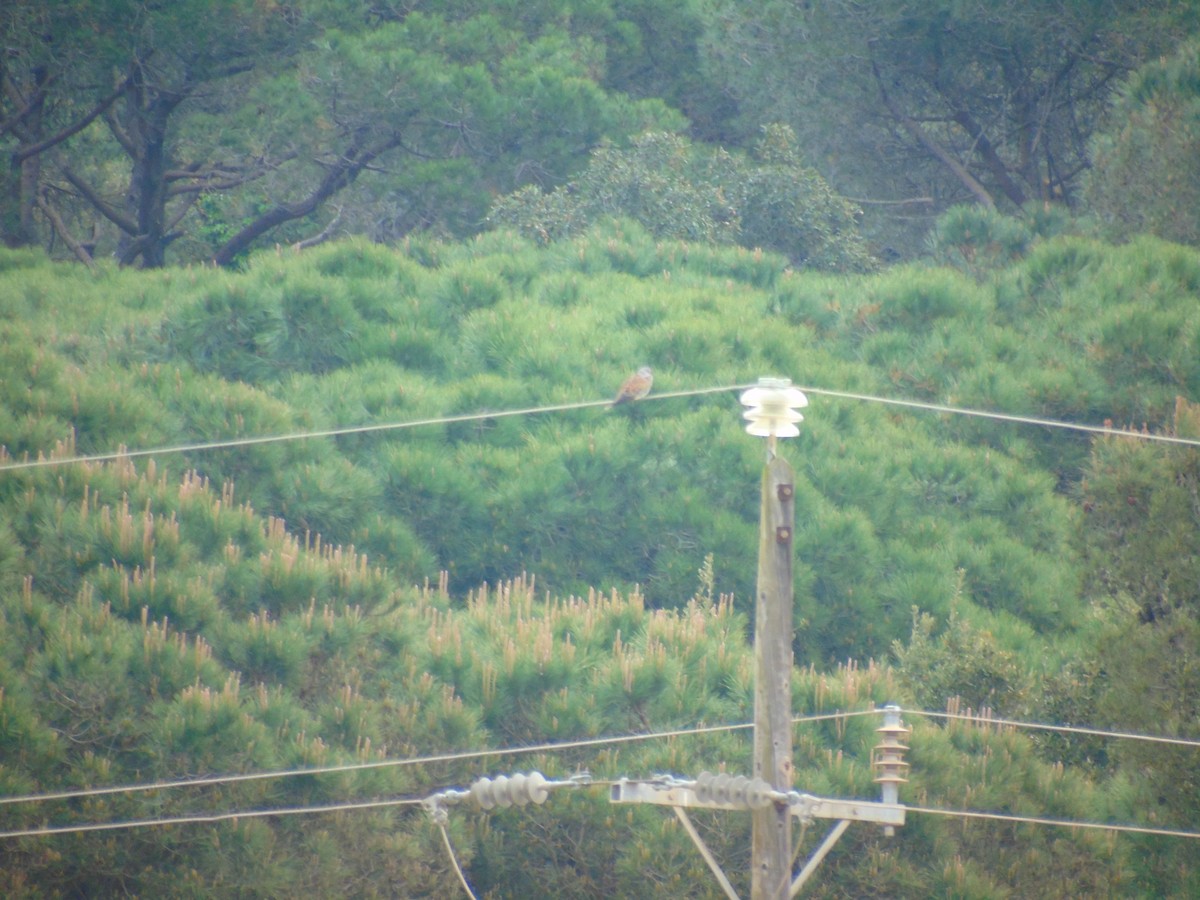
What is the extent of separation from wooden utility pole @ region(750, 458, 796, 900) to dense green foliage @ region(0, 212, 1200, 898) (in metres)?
2.03

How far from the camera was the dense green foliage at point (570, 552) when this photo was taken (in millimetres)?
6277

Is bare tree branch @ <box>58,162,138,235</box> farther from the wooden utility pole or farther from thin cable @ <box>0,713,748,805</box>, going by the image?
the wooden utility pole

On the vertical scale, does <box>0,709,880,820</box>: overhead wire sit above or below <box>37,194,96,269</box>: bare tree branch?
below

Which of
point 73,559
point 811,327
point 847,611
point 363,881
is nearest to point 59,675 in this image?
point 73,559

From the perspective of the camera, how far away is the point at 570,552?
9617 millimetres

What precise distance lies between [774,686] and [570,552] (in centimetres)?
525

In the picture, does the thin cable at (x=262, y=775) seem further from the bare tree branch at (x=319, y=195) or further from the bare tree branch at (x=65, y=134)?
the bare tree branch at (x=65, y=134)

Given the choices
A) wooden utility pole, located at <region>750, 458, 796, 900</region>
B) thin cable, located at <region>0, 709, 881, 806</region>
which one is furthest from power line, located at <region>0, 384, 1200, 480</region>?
thin cable, located at <region>0, 709, 881, 806</region>

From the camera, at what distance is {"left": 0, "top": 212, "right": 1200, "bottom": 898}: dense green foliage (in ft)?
20.6

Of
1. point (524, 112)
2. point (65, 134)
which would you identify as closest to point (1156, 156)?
point (524, 112)

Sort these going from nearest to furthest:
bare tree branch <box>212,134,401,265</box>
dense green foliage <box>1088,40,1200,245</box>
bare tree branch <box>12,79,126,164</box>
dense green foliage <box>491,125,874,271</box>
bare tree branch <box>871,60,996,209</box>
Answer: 1. dense green foliage <box>1088,40,1200,245</box>
2. dense green foliage <box>491,125,874,271</box>
3. bare tree branch <box>12,79,126,164</box>
4. bare tree branch <box>212,134,401,265</box>
5. bare tree branch <box>871,60,996,209</box>

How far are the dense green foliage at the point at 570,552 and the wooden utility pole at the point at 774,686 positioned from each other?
2033mm

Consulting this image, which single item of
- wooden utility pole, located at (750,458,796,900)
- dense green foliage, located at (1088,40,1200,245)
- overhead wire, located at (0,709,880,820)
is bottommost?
overhead wire, located at (0,709,880,820)

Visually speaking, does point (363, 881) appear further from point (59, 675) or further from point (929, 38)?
point (929, 38)
